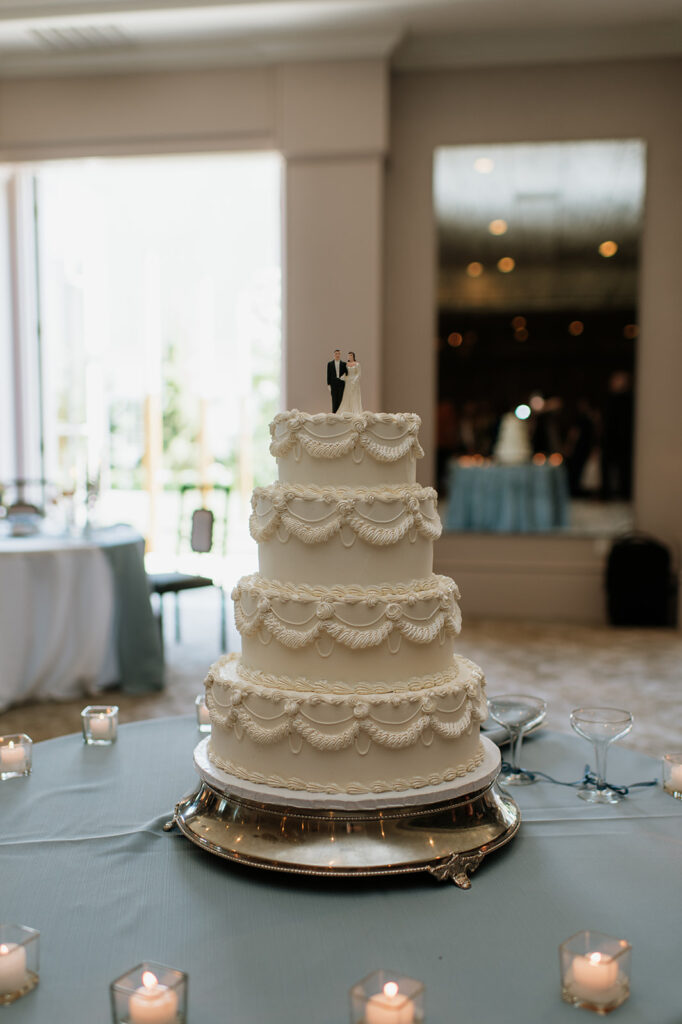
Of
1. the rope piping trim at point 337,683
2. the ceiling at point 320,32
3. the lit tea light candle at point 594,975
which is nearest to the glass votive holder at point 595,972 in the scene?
the lit tea light candle at point 594,975

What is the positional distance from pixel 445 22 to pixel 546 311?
2.13 metres

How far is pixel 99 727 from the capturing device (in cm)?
322

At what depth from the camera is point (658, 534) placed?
704 centimetres

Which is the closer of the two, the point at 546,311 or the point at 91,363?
the point at 546,311

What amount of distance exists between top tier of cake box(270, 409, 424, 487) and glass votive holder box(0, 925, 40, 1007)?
1249mm

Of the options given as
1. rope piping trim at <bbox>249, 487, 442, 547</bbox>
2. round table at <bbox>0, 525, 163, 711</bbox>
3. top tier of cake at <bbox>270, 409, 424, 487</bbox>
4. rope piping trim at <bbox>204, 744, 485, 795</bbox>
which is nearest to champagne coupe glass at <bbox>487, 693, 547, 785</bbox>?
rope piping trim at <bbox>204, 744, 485, 795</bbox>

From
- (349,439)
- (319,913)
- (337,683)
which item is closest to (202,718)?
(337,683)

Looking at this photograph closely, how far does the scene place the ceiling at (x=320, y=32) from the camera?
612 centimetres

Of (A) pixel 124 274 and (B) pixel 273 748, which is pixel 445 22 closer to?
(A) pixel 124 274

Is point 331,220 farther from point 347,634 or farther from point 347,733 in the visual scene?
point 347,733

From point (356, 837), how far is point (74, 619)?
297 centimetres

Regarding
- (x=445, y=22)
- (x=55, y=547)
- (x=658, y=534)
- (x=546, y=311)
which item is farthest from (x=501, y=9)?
(x=55, y=547)

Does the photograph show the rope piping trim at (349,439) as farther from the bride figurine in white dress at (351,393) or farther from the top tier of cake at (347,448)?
the bride figurine in white dress at (351,393)

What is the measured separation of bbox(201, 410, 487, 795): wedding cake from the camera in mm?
2350
